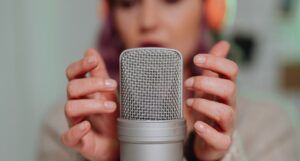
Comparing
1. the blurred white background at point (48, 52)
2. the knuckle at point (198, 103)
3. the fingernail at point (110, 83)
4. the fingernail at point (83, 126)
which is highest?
the fingernail at point (110, 83)

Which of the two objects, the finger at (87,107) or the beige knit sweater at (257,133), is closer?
the finger at (87,107)

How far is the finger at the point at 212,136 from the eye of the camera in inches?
25.9

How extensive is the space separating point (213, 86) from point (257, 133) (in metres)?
0.63

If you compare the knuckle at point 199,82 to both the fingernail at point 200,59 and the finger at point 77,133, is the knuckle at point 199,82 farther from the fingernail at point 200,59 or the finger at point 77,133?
the finger at point 77,133

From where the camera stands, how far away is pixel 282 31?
204 cm

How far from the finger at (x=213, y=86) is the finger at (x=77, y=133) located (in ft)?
0.46

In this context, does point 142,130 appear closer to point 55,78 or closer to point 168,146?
point 168,146

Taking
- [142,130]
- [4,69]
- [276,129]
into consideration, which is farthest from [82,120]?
[4,69]

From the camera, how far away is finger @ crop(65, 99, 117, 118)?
2.20ft

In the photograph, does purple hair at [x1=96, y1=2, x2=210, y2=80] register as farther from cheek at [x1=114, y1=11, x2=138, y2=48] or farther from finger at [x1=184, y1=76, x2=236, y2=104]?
finger at [x1=184, y1=76, x2=236, y2=104]

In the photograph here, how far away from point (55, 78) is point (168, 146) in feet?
4.71

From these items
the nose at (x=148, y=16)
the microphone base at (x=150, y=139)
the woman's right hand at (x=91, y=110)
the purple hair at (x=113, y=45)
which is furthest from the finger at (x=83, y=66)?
the purple hair at (x=113, y=45)

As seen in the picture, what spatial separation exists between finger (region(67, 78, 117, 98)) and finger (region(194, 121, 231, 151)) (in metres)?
0.12

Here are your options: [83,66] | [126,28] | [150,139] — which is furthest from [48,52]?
[150,139]
